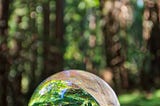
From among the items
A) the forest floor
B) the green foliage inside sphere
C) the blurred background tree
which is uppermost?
the blurred background tree

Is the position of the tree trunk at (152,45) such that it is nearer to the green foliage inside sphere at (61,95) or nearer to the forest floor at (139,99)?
the forest floor at (139,99)

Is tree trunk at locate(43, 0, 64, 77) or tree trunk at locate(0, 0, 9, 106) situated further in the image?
tree trunk at locate(43, 0, 64, 77)

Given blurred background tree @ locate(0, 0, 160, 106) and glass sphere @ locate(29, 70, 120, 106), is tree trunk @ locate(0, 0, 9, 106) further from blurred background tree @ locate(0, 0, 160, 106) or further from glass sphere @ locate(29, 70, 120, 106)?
glass sphere @ locate(29, 70, 120, 106)

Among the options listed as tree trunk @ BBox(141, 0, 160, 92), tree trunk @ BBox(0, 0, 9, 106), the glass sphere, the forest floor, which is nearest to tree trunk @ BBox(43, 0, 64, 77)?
tree trunk @ BBox(0, 0, 9, 106)

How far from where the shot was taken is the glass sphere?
298 centimetres

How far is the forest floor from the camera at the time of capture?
11000 millimetres

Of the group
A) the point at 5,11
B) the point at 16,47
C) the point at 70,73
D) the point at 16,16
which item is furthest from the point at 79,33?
the point at 70,73

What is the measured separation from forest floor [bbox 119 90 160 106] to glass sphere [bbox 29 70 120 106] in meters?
7.63

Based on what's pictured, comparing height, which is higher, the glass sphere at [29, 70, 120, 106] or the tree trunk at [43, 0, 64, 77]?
the tree trunk at [43, 0, 64, 77]

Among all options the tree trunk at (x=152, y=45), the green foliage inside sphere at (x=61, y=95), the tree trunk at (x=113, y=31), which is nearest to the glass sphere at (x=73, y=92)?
the green foliage inside sphere at (x=61, y=95)

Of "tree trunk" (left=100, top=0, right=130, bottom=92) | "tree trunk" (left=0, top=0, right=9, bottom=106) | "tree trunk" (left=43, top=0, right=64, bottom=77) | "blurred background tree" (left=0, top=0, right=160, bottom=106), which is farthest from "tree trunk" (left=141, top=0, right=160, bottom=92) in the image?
"tree trunk" (left=0, top=0, right=9, bottom=106)

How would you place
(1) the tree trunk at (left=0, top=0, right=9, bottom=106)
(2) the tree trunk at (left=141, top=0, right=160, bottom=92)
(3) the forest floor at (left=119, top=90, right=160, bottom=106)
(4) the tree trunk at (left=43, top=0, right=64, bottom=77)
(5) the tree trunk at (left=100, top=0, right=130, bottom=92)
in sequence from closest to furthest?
(1) the tree trunk at (left=0, top=0, right=9, bottom=106), (4) the tree trunk at (left=43, top=0, right=64, bottom=77), (3) the forest floor at (left=119, top=90, right=160, bottom=106), (5) the tree trunk at (left=100, top=0, right=130, bottom=92), (2) the tree trunk at (left=141, top=0, right=160, bottom=92)

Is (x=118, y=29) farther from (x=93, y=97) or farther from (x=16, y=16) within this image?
(x=93, y=97)

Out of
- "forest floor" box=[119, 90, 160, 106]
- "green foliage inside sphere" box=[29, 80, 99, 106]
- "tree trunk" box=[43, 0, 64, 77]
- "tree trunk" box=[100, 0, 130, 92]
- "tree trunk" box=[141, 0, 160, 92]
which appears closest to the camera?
"green foliage inside sphere" box=[29, 80, 99, 106]
